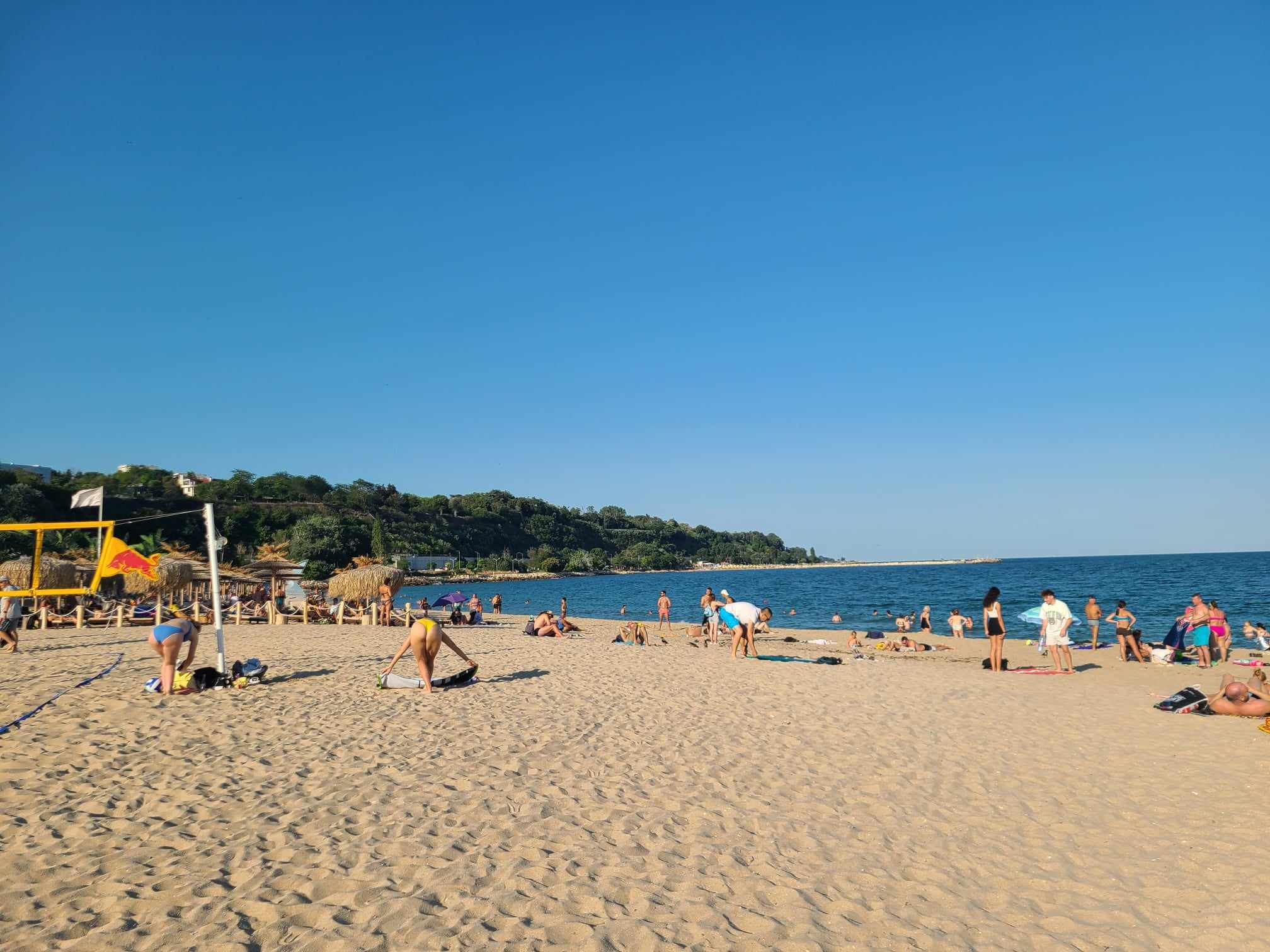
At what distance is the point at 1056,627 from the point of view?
12820mm

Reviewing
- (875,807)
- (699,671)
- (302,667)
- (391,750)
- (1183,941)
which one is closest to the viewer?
(1183,941)

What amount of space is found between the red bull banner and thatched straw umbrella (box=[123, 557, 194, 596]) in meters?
6.55

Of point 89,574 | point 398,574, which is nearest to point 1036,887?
point 398,574

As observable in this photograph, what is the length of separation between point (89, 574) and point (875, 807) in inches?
1066

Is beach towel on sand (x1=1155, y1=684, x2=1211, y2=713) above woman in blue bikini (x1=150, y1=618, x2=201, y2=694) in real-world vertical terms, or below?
below

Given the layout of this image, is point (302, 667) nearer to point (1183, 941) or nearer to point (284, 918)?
point (284, 918)

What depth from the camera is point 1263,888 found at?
14.3 feet

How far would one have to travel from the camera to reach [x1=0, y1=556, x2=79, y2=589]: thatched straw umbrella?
67.2 feet

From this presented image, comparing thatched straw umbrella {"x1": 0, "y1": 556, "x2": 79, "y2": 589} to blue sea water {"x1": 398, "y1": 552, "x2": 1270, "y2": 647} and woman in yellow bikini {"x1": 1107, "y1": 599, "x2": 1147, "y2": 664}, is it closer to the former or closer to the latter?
blue sea water {"x1": 398, "y1": 552, "x2": 1270, "y2": 647}

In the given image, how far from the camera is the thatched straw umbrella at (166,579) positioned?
22.4 meters

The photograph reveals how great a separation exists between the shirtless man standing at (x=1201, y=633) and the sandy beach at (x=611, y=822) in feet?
22.8

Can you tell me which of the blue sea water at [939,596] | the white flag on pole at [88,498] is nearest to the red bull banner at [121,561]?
the white flag on pole at [88,498]

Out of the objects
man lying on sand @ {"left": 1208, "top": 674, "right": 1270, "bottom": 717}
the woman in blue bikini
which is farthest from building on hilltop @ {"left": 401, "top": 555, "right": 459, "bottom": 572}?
man lying on sand @ {"left": 1208, "top": 674, "right": 1270, "bottom": 717}

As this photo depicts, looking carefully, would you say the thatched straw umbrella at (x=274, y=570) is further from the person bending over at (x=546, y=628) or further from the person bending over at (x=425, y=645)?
the person bending over at (x=425, y=645)
